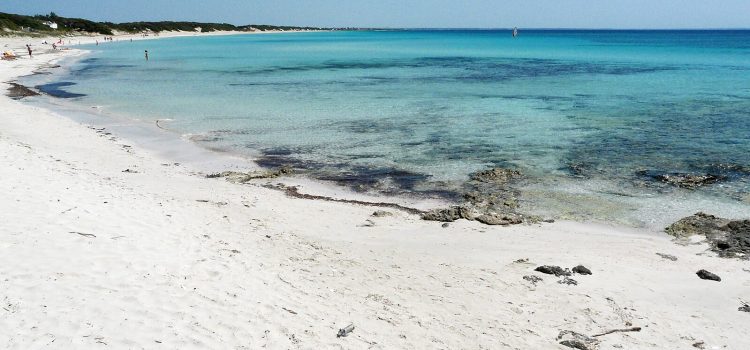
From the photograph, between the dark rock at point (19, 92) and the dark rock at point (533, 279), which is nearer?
the dark rock at point (533, 279)

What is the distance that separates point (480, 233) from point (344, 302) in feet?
13.7

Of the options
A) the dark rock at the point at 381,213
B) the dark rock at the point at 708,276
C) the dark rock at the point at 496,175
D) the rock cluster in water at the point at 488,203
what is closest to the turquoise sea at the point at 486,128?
the rock cluster in water at the point at 488,203

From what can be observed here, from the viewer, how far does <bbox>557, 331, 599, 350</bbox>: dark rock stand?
21.5 feet

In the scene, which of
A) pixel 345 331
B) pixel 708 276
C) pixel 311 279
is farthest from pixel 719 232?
pixel 345 331

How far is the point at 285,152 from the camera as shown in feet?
58.5

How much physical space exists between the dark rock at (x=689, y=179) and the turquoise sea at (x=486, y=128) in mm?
198

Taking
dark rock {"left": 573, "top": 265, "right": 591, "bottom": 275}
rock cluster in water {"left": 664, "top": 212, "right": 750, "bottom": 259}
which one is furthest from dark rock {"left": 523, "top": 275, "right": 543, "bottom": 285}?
rock cluster in water {"left": 664, "top": 212, "right": 750, "bottom": 259}

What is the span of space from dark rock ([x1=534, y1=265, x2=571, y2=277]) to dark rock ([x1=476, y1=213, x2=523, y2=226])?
239cm

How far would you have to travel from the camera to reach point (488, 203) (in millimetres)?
12438

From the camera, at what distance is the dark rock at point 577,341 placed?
655cm

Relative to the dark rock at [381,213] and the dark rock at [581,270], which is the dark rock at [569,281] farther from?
the dark rock at [381,213]

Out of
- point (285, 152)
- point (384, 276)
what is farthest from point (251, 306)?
point (285, 152)

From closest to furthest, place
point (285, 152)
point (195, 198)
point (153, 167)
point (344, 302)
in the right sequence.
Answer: point (344, 302), point (195, 198), point (153, 167), point (285, 152)

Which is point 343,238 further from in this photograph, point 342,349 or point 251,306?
point 342,349
